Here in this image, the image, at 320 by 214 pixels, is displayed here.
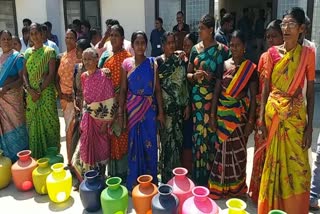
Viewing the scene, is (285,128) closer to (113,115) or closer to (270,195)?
(270,195)

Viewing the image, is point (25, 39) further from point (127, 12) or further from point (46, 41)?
point (127, 12)

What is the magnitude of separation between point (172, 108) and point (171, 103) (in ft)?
0.18

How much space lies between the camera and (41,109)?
4.14 metres

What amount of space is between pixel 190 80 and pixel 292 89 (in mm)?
1122

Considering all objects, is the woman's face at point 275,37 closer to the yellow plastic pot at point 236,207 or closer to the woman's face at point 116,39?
the woman's face at point 116,39

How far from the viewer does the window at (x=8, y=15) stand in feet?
30.2

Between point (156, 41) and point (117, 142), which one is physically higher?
point (156, 41)

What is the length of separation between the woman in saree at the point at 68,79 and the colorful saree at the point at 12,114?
0.54m

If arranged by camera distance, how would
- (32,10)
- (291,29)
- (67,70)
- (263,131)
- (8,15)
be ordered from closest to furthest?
(291,29) < (263,131) < (67,70) < (32,10) < (8,15)

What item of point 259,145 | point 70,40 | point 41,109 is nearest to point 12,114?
point 41,109

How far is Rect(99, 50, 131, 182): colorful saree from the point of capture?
3.64m

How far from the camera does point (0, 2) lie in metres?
9.29

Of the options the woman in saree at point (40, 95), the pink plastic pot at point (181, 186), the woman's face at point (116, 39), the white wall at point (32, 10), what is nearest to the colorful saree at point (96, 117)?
the woman's face at point (116, 39)

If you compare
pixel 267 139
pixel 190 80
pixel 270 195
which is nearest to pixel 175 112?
pixel 190 80
